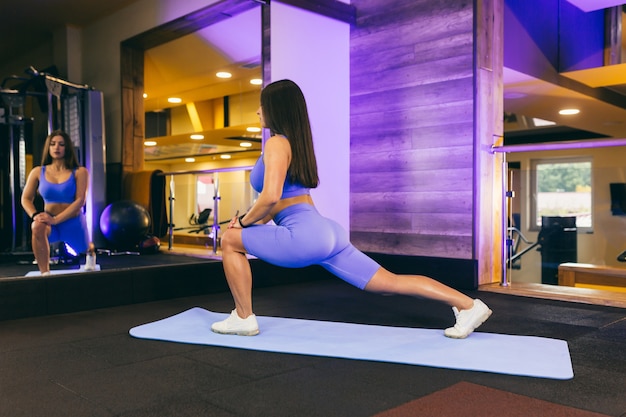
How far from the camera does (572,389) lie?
1.72 meters

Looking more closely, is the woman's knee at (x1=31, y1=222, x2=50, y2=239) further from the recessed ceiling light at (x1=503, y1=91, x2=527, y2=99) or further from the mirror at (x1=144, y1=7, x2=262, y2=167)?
the recessed ceiling light at (x1=503, y1=91, x2=527, y2=99)

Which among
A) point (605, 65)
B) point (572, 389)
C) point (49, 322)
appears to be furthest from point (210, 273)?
point (605, 65)

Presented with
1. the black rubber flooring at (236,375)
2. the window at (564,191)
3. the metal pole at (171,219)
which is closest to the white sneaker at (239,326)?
the black rubber flooring at (236,375)

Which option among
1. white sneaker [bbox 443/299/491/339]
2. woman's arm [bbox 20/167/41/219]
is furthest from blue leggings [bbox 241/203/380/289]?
woman's arm [bbox 20/167/41/219]

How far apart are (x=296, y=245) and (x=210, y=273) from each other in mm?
1614

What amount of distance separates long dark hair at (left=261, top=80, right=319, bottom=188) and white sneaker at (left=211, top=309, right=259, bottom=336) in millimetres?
644

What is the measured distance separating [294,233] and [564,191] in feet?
9.29

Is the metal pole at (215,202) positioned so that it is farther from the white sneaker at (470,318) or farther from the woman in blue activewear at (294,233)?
the white sneaker at (470,318)

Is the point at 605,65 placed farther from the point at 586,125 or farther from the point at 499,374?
the point at 499,374

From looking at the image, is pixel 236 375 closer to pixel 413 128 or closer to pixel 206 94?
pixel 413 128

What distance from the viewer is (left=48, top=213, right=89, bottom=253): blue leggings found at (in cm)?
362

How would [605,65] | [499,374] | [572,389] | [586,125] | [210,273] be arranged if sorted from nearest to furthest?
Answer: [572,389] → [499,374] → [210,273] → [605,65] → [586,125]

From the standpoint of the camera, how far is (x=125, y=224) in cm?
553

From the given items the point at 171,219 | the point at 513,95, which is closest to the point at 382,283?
the point at 171,219
